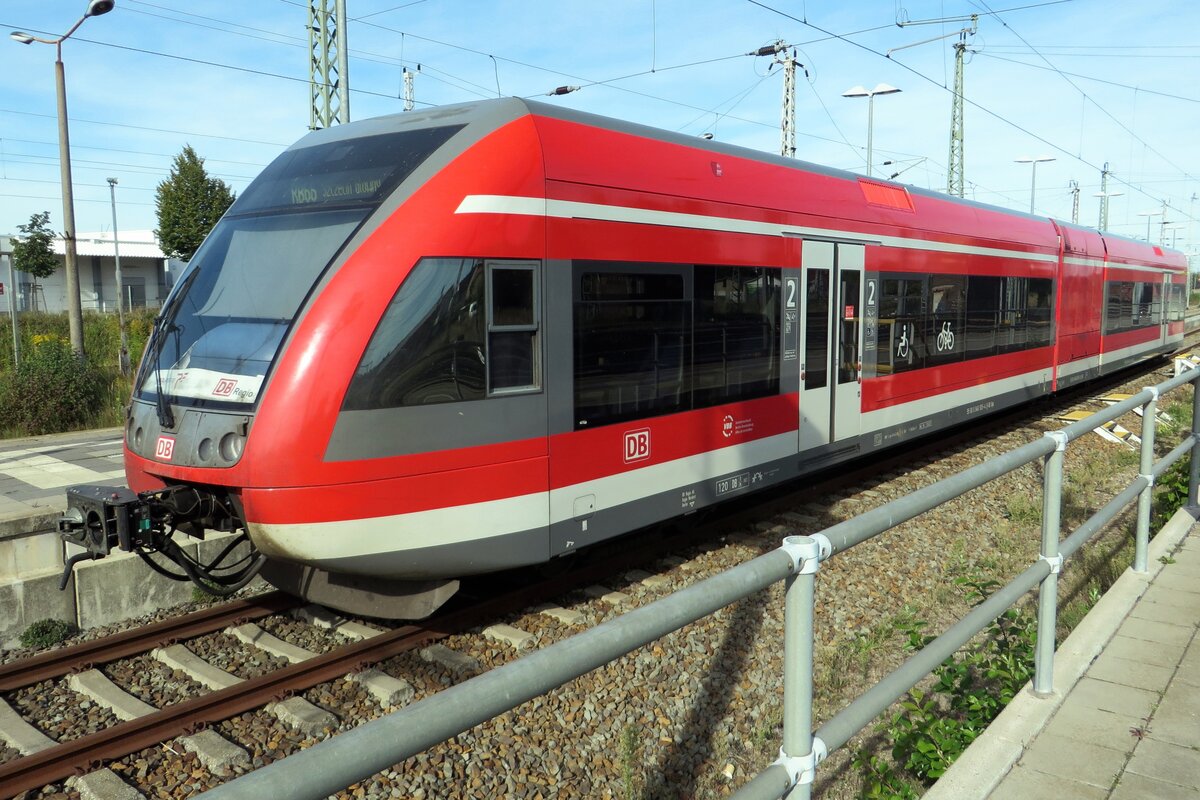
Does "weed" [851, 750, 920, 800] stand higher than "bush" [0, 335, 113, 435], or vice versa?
"bush" [0, 335, 113, 435]

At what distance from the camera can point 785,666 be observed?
2121mm

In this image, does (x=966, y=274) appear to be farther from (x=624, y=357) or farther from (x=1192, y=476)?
(x=624, y=357)

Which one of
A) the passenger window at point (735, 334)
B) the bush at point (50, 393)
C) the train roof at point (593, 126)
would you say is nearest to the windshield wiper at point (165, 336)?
the train roof at point (593, 126)

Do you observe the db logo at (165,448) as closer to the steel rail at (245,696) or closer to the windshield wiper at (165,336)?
the windshield wiper at (165,336)

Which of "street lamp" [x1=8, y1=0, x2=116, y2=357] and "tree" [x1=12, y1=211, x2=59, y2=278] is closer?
"street lamp" [x1=8, y1=0, x2=116, y2=357]

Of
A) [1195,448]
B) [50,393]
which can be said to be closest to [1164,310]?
[1195,448]

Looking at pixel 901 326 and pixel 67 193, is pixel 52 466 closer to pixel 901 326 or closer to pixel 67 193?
pixel 67 193

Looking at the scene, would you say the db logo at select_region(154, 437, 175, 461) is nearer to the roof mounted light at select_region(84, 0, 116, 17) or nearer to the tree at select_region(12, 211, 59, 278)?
the roof mounted light at select_region(84, 0, 116, 17)

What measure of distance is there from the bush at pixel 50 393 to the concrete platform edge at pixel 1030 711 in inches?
578

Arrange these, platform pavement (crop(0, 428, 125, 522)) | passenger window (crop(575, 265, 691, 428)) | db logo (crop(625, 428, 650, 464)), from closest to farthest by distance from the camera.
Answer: passenger window (crop(575, 265, 691, 428)) < db logo (crop(625, 428, 650, 464)) < platform pavement (crop(0, 428, 125, 522))

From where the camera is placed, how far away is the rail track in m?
4.46

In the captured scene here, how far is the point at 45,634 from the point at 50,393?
32.1 feet

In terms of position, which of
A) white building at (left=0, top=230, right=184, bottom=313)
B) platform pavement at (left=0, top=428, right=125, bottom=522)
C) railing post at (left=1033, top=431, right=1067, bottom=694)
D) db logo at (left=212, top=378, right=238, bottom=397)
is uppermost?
white building at (left=0, top=230, right=184, bottom=313)

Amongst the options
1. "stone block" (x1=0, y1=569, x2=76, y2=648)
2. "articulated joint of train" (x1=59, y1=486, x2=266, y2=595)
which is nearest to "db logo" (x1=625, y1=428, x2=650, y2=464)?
"articulated joint of train" (x1=59, y1=486, x2=266, y2=595)
